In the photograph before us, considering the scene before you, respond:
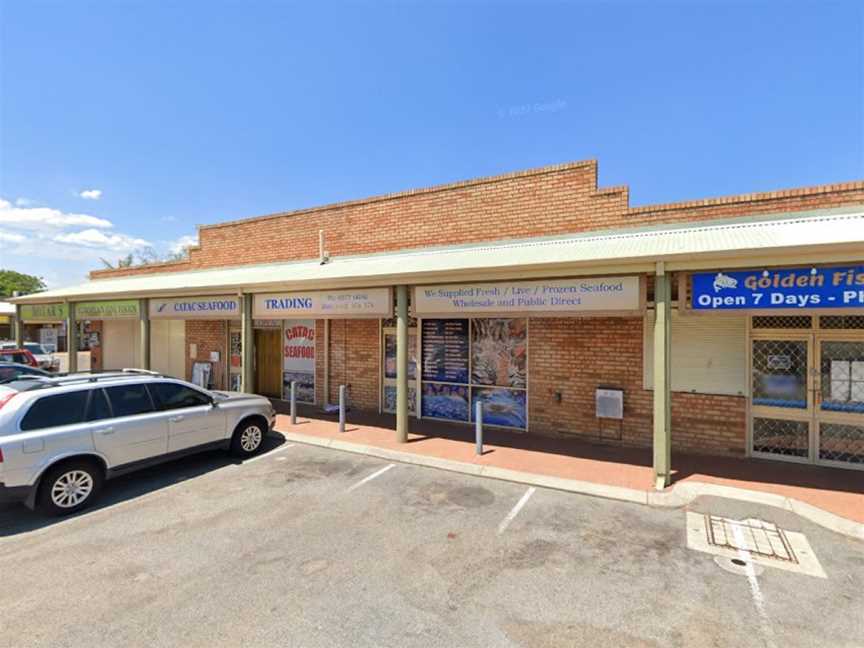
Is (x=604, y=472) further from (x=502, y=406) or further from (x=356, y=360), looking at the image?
(x=356, y=360)

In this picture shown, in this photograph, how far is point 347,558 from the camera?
4.35 m

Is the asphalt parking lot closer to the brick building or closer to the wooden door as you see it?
the brick building

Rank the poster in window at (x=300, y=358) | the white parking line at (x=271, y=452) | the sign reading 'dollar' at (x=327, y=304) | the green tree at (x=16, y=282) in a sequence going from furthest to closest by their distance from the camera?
1. the green tree at (x=16, y=282)
2. the poster in window at (x=300, y=358)
3. the sign reading 'dollar' at (x=327, y=304)
4. the white parking line at (x=271, y=452)

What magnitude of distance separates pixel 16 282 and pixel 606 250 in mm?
94431

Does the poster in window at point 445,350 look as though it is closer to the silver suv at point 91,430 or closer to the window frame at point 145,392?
the silver suv at point 91,430

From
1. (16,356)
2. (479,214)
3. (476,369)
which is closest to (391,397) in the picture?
(476,369)

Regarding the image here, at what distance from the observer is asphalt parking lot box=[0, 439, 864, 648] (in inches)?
131

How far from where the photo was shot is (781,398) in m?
7.10

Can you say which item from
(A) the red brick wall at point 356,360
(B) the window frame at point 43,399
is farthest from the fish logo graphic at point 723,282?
(B) the window frame at point 43,399

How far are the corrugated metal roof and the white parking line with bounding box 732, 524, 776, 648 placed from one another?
11.1 feet

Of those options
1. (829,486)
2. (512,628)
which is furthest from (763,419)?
(512,628)

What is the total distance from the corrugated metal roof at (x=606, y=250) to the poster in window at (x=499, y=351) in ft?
5.21

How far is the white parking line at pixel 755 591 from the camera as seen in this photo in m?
3.29

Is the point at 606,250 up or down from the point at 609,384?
up
